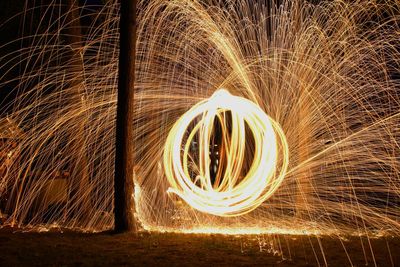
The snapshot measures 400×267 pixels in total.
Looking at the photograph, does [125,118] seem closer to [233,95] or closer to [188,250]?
[233,95]

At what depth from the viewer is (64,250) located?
31.7 feet

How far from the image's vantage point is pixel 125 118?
11.2 meters

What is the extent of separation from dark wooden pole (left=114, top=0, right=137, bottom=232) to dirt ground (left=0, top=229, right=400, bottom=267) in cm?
53

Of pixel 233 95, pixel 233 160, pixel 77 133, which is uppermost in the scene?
pixel 233 95

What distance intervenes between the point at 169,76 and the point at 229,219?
3.59 meters

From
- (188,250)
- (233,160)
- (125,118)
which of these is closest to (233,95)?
(233,160)

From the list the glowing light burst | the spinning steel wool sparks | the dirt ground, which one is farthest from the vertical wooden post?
the glowing light burst

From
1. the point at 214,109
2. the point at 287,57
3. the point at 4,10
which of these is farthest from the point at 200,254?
the point at 4,10

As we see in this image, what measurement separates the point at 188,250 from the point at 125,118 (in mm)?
2950

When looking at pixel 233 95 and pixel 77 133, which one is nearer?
pixel 233 95

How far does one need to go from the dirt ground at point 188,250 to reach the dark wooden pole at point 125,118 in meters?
0.53

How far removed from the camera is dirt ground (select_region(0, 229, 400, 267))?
346 inches

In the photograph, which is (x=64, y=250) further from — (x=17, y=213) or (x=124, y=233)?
(x=17, y=213)

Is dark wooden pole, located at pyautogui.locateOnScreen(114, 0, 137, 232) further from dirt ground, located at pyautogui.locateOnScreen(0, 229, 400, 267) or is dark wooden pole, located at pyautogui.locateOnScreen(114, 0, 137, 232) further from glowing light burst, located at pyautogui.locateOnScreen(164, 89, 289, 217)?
glowing light burst, located at pyautogui.locateOnScreen(164, 89, 289, 217)
